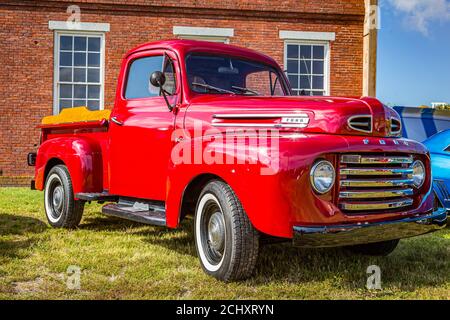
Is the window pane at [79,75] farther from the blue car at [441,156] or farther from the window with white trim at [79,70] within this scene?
the blue car at [441,156]

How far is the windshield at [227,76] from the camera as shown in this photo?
488 centimetres

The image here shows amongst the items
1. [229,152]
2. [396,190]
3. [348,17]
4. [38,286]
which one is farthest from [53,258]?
[348,17]

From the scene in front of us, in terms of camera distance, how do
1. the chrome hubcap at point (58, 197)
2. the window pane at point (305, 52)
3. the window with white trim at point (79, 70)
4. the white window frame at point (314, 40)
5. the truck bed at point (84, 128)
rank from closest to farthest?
the truck bed at point (84, 128), the chrome hubcap at point (58, 197), the window with white trim at point (79, 70), the white window frame at point (314, 40), the window pane at point (305, 52)

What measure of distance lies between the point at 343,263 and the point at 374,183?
1.11 meters

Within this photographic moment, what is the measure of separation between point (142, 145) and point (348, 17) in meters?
9.82

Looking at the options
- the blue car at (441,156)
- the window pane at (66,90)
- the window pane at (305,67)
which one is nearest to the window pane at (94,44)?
the window pane at (66,90)

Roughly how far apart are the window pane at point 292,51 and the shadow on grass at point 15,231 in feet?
26.9

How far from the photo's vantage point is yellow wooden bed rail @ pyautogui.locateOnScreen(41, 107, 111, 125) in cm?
597

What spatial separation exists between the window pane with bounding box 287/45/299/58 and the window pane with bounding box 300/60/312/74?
25 centimetres

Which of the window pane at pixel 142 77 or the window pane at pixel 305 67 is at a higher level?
the window pane at pixel 305 67

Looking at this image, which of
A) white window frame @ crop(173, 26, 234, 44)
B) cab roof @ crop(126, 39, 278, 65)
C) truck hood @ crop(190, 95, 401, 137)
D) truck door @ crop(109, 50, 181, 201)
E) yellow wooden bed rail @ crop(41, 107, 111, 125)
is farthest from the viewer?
white window frame @ crop(173, 26, 234, 44)

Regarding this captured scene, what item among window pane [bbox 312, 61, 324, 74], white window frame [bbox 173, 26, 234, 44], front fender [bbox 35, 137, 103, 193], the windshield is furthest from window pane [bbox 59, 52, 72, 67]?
the windshield

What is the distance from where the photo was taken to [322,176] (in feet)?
12.0

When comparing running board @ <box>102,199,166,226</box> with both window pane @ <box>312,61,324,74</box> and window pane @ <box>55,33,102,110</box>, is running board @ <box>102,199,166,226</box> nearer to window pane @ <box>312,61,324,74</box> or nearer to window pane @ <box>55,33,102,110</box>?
window pane @ <box>55,33,102,110</box>
